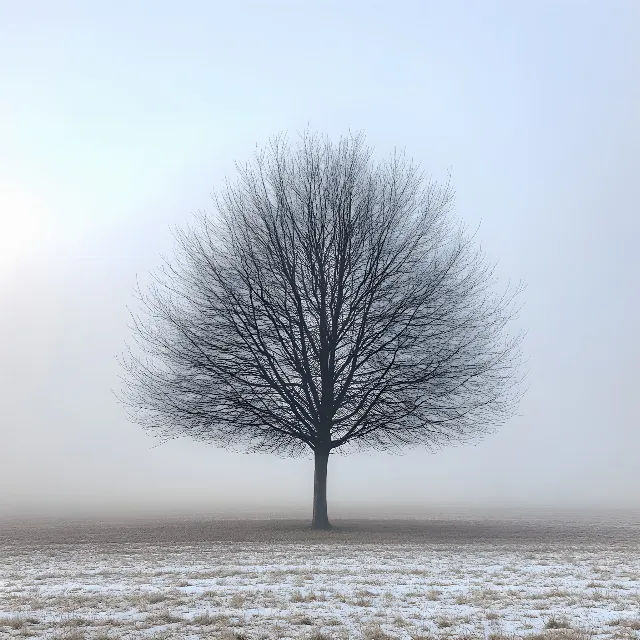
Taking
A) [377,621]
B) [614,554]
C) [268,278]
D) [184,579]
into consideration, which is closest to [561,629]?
[377,621]

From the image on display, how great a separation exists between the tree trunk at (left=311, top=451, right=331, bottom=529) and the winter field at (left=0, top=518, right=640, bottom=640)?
13.7 ft

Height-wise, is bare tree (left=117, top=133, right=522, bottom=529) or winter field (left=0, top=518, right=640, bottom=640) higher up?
bare tree (left=117, top=133, right=522, bottom=529)

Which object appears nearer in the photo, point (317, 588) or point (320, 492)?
point (317, 588)

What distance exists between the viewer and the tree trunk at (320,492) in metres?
24.0

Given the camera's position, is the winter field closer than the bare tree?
Yes

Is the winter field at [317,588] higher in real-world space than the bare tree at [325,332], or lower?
lower

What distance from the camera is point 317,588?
1051 centimetres

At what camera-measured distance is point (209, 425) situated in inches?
992

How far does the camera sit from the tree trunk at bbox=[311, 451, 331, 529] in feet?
78.6

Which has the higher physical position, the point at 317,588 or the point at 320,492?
the point at 320,492

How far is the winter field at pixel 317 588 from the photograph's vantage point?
801cm

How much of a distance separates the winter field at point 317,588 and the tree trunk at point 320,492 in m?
4.19

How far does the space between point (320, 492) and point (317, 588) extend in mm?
14041

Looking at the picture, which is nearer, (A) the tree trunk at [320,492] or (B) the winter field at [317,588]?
(B) the winter field at [317,588]
